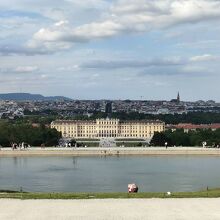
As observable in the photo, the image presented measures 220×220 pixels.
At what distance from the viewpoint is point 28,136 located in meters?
51.6

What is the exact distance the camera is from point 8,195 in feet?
36.8

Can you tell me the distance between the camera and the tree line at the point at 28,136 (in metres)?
50.2

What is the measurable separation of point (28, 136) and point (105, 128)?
1110 inches

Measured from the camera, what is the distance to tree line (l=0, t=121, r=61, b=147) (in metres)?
50.2
